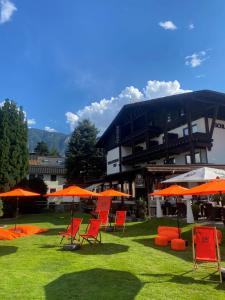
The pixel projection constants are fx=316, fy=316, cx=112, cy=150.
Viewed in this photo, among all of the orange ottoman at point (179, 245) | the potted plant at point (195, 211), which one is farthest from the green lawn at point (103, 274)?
the potted plant at point (195, 211)

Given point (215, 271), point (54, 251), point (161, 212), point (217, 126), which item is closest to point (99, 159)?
point (217, 126)

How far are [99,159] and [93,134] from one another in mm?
3926

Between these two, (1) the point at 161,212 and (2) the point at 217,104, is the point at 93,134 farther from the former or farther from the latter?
(1) the point at 161,212

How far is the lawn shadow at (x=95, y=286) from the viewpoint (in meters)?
6.17

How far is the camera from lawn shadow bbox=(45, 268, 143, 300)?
617cm

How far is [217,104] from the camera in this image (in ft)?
89.5

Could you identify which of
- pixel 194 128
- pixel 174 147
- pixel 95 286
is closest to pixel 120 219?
pixel 95 286

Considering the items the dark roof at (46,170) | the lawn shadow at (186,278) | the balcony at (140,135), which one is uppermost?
the balcony at (140,135)

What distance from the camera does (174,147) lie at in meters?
29.1

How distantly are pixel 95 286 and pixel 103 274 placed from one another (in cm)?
101

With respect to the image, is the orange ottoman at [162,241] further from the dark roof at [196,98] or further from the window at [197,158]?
the window at [197,158]

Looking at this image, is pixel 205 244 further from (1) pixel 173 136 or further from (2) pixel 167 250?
(1) pixel 173 136

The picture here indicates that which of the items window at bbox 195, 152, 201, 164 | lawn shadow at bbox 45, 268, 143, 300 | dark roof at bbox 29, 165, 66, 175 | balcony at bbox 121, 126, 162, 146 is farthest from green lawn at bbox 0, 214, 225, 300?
dark roof at bbox 29, 165, 66, 175

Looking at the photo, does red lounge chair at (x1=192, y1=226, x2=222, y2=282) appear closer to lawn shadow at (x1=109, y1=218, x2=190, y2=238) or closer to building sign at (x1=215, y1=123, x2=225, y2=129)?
lawn shadow at (x1=109, y1=218, x2=190, y2=238)
